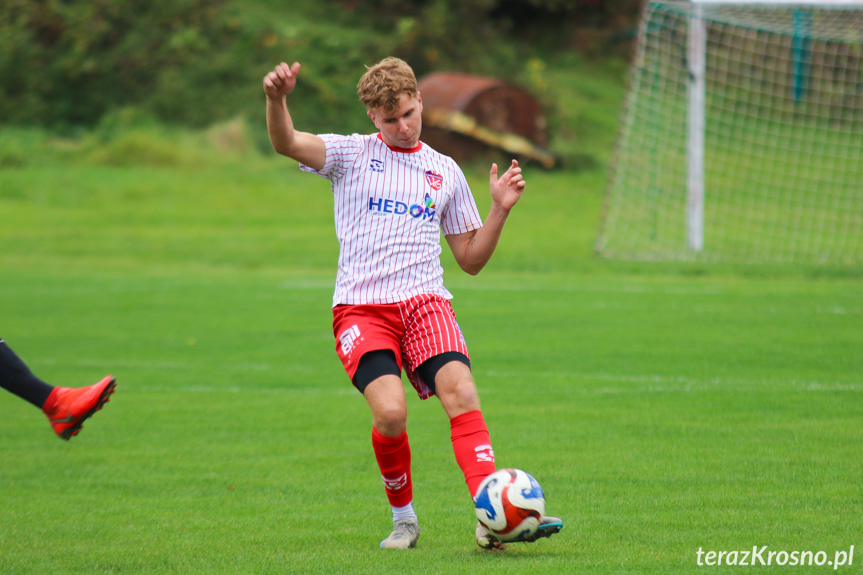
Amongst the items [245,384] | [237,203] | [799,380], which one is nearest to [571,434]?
[799,380]

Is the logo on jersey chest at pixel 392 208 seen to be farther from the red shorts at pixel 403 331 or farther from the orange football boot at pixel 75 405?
the orange football boot at pixel 75 405

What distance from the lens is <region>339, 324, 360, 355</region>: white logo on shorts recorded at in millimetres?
4348

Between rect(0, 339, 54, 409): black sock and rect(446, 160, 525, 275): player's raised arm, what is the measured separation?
6.09 feet

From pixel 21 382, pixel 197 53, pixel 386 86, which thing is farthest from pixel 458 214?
pixel 197 53

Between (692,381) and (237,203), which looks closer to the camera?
(692,381)

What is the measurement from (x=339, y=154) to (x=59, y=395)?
61.2 inches

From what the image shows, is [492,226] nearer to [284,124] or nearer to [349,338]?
[349,338]

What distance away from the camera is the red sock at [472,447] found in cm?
413

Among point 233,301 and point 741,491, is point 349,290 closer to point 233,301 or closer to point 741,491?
point 741,491

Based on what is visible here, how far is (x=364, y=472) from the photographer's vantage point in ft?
18.8

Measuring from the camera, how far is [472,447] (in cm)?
416

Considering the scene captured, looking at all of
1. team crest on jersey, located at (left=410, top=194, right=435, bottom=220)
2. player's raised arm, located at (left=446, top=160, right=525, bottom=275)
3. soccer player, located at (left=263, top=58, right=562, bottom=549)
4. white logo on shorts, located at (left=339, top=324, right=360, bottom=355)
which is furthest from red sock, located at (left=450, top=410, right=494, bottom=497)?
team crest on jersey, located at (left=410, top=194, right=435, bottom=220)

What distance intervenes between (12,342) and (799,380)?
748 cm

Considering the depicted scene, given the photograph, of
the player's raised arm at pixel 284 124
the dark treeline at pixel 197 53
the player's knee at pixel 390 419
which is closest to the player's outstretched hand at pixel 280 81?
the player's raised arm at pixel 284 124
